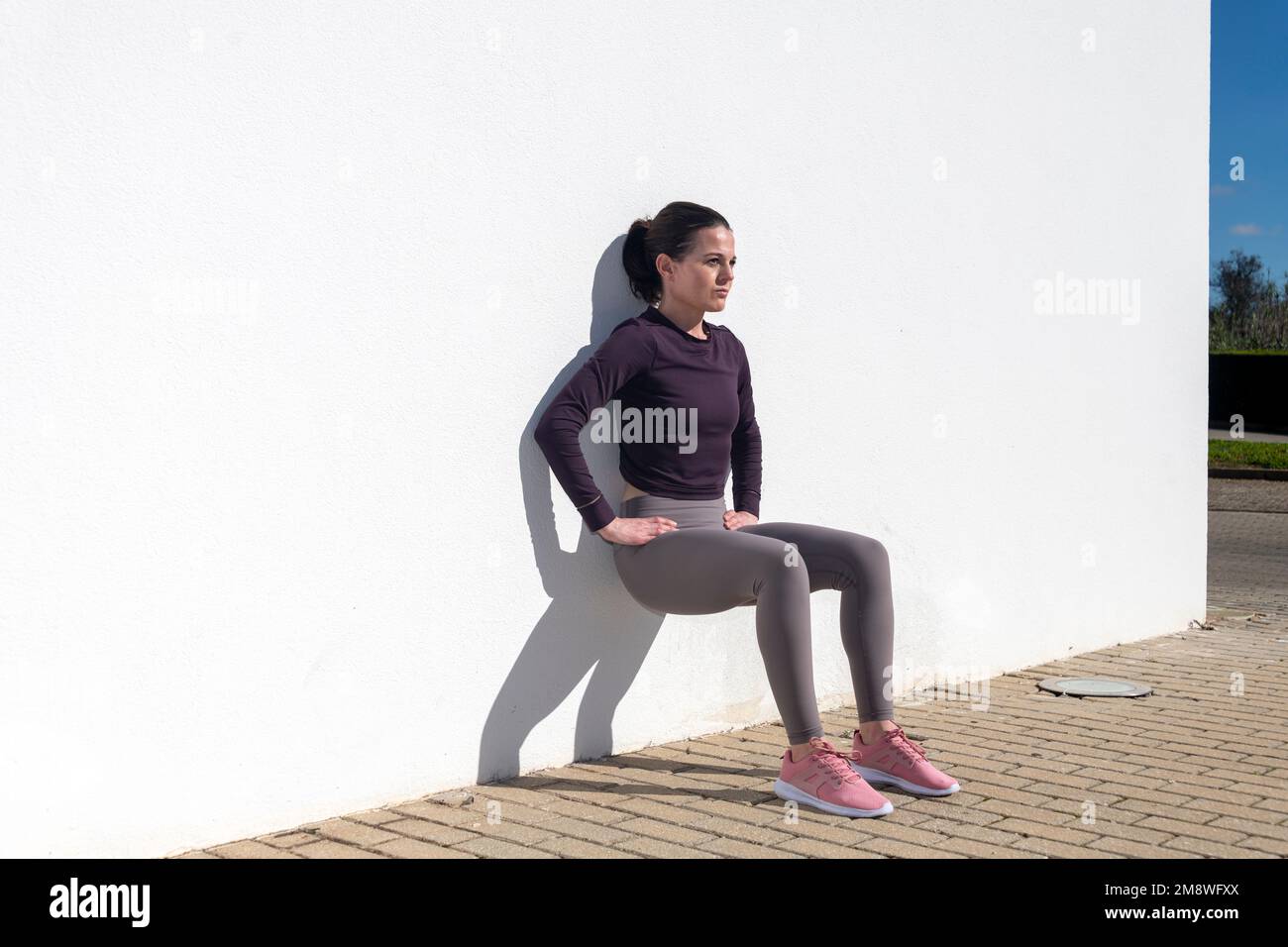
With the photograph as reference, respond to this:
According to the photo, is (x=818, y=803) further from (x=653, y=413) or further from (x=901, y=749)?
(x=653, y=413)

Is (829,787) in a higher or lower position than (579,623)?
lower

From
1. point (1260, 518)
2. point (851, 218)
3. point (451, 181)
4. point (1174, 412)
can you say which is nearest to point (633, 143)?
point (451, 181)

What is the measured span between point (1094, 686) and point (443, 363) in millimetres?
3372

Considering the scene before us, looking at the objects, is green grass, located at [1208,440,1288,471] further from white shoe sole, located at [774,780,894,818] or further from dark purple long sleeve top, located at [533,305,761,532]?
white shoe sole, located at [774,780,894,818]

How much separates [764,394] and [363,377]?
5.93ft

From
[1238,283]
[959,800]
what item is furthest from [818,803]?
[1238,283]

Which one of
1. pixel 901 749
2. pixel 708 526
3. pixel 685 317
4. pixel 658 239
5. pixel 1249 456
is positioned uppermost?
pixel 658 239

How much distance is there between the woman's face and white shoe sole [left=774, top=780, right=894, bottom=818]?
1546mm

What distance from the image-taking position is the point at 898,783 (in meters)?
4.42

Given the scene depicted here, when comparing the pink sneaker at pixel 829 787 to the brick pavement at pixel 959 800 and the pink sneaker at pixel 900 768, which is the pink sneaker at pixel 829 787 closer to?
the brick pavement at pixel 959 800

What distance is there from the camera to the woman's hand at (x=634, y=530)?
4.46 meters

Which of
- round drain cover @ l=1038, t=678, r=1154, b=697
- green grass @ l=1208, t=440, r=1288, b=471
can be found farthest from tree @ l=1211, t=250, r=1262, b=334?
round drain cover @ l=1038, t=678, r=1154, b=697
